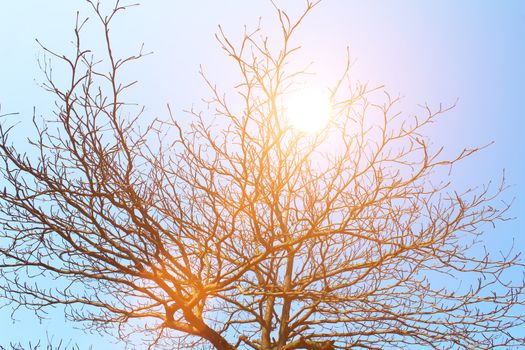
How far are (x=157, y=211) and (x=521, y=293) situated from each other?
16.2ft

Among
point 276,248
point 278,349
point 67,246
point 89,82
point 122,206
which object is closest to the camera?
point 89,82

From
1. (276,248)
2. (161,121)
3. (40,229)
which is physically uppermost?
(161,121)

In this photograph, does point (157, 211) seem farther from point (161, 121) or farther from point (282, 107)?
point (282, 107)

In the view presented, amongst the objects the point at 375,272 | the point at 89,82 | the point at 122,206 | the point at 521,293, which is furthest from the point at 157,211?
the point at 521,293

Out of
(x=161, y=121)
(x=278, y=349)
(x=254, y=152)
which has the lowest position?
(x=278, y=349)

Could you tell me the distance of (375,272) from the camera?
6.60m

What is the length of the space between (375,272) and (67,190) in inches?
175

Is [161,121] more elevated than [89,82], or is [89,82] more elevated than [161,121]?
[161,121]

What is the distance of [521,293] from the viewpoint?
5863mm

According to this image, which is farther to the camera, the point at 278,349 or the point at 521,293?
the point at 278,349

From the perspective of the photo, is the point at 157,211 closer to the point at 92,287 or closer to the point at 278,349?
the point at 92,287

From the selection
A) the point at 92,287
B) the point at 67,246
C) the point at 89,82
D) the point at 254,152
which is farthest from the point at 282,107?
the point at 92,287

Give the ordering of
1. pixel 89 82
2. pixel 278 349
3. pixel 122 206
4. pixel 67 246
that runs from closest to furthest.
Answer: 1. pixel 89 82
2. pixel 122 206
3. pixel 67 246
4. pixel 278 349

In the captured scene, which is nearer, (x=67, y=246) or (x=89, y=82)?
(x=89, y=82)
